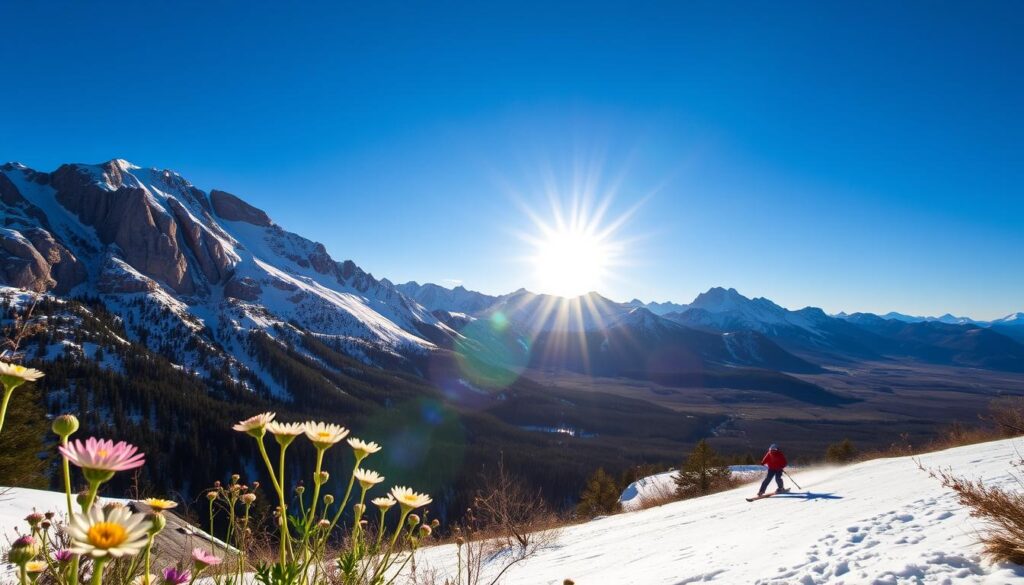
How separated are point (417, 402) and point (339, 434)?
5935 inches

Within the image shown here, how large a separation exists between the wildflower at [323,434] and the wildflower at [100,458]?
20.4 inches

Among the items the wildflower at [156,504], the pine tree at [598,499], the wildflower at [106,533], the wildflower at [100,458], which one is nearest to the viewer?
the wildflower at [106,533]

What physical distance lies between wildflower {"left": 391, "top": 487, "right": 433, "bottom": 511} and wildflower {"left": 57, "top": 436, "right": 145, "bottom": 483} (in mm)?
907

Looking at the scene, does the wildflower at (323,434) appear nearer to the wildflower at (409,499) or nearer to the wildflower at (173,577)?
the wildflower at (409,499)

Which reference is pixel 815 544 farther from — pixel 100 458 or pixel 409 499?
pixel 100 458

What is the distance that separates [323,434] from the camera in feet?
5.79

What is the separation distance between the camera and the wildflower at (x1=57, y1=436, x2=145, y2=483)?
1035mm

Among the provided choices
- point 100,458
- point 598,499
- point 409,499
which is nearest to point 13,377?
point 100,458

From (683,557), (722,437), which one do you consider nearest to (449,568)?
(683,557)

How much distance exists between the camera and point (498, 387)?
19412cm

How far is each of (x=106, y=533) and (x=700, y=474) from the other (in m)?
29.8

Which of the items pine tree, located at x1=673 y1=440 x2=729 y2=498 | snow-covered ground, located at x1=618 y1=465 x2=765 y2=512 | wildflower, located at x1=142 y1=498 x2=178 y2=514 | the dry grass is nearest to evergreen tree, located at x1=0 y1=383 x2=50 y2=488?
wildflower, located at x1=142 y1=498 x2=178 y2=514

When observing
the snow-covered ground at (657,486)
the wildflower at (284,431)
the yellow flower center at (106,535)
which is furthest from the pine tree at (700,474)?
the yellow flower center at (106,535)

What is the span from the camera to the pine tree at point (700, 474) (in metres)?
25.3
